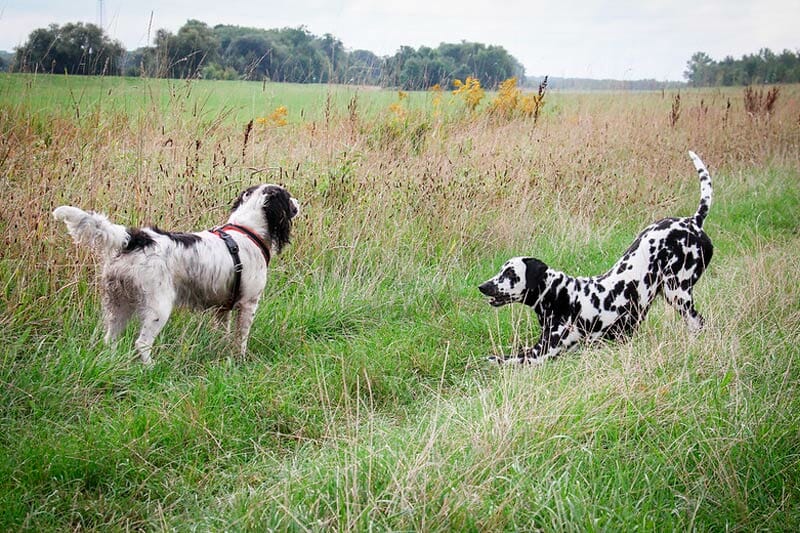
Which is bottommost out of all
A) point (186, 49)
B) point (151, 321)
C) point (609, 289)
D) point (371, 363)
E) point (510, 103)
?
point (371, 363)

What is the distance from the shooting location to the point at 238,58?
784 centimetres

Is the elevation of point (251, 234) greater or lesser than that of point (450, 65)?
lesser

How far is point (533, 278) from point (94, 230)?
2.70 meters

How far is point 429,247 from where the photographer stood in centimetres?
565

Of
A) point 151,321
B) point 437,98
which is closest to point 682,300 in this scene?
point 151,321

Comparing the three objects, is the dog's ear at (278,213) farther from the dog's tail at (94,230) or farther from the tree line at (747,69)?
the tree line at (747,69)

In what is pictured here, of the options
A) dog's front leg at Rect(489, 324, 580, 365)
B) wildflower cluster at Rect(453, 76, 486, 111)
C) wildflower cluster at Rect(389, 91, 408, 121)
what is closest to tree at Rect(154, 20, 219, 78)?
wildflower cluster at Rect(389, 91, 408, 121)

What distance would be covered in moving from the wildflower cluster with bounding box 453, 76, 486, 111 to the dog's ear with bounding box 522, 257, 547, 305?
7.21 metres

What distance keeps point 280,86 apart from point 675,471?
664 centimetres

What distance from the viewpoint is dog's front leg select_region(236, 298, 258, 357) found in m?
4.01

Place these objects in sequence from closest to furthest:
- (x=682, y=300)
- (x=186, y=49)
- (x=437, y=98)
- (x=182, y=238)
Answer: (x=182, y=238) < (x=682, y=300) < (x=186, y=49) < (x=437, y=98)

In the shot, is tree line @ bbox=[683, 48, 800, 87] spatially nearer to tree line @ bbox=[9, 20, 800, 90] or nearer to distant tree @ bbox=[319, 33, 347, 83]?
tree line @ bbox=[9, 20, 800, 90]

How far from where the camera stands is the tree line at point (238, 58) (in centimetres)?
553

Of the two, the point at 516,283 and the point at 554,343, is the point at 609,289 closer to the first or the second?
the point at 554,343
